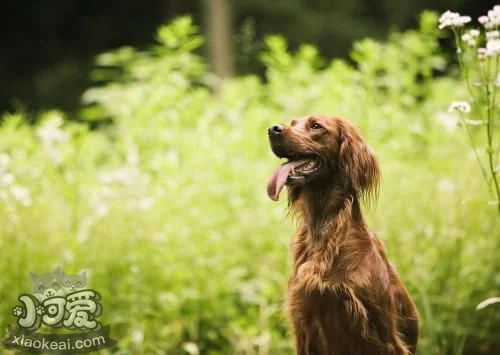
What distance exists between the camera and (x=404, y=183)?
211 inches

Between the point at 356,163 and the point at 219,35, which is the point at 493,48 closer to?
the point at 356,163

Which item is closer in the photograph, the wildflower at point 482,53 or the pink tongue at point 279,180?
the pink tongue at point 279,180

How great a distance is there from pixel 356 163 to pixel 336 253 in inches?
14.6

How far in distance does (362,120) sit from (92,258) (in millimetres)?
2239

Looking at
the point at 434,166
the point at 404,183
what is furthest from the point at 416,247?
the point at 434,166

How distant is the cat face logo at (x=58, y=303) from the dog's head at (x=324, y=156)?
4.56 feet

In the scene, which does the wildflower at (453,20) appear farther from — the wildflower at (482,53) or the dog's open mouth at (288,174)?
the dog's open mouth at (288,174)

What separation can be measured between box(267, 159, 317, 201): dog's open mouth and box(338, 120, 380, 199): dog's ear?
0.41 ft

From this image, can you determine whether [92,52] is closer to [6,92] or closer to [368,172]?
[6,92]

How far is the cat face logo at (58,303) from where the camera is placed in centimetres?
367

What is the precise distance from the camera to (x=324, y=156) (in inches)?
112

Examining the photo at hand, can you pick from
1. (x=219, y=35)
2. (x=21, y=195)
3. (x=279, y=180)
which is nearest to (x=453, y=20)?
(x=279, y=180)

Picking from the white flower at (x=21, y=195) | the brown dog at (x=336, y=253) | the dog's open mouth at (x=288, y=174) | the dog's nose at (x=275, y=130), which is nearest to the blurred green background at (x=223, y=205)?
the white flower at (x=21, y=195)

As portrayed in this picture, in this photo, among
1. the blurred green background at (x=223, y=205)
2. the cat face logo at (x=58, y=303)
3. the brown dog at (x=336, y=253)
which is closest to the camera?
the brown dog at (x=336, y=253)
